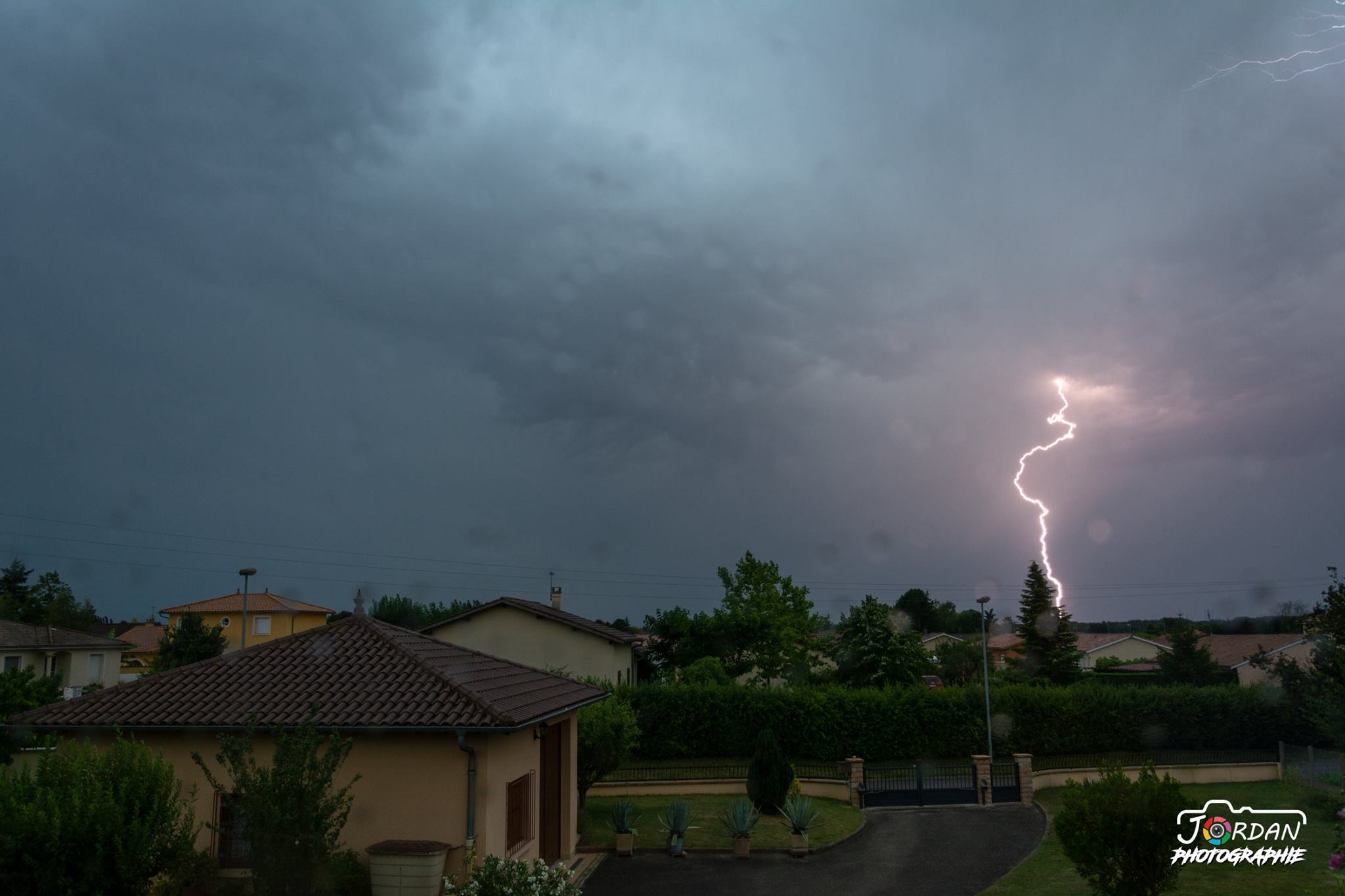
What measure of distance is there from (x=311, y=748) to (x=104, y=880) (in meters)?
2.84

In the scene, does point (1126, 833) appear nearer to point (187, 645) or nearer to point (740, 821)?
point (740, 821)

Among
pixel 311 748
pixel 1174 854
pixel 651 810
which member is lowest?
pixel 651 810

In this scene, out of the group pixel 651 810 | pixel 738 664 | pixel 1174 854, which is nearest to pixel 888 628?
pixel 738 664

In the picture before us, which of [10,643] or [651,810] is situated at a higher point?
[10,643]

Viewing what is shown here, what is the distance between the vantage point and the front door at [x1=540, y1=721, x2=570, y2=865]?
18.6m

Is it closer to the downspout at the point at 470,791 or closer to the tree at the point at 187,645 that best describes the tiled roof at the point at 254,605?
the tree at the point at 187,645

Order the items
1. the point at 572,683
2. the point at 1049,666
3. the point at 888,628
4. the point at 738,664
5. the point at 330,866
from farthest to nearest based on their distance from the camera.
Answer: the point at 1049,666, the point at 738,664, the point at 888,628, the point at 572,683, the point at 330,866

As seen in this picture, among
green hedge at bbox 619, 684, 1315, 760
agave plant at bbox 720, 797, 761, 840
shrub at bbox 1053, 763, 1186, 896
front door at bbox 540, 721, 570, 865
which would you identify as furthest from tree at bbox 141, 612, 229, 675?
shrub at bbox 1053, 763, 1186, 896

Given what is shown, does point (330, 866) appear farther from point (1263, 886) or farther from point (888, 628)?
point (888, 628)

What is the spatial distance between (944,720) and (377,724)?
28.6 m

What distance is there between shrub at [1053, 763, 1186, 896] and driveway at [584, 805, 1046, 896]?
4.85 m

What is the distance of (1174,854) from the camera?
12.6 metres

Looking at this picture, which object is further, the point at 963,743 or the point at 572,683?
the point at 963,743

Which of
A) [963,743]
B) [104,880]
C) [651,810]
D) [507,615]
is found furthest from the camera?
[507,615]
